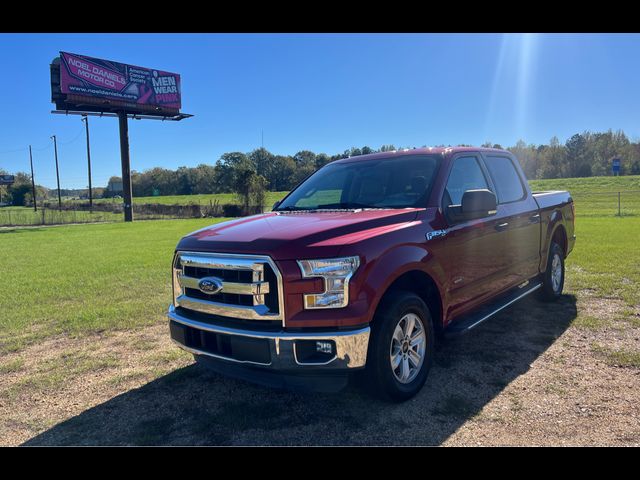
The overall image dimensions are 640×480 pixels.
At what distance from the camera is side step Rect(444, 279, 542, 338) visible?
3864mm

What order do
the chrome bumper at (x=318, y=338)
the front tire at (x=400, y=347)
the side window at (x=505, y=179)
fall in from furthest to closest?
1. the side window at (x=505, y=179)
2. the front tire at (x=400, y=347)
3. the chrome bumper at (x=318, y=338)

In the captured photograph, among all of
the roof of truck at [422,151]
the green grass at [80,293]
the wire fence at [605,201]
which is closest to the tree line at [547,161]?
the wire fence at [605,201]

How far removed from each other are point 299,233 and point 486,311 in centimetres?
236

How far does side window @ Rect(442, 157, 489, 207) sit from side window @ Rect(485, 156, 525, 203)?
0.31 meters

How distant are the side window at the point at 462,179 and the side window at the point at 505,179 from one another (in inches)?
12.1

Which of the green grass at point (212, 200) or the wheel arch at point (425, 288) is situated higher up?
the green grass at point (212, 200)

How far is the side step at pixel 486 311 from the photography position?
3864 millimetres

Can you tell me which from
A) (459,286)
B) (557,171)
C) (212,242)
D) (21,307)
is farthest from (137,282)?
(557,171)

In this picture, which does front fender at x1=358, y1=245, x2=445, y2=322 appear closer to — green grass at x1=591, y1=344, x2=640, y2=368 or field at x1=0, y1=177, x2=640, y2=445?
field at x1=0, y1=177, x2=640, y2=445

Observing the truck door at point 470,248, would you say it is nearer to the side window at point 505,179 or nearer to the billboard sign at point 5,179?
the side window at point 505,179

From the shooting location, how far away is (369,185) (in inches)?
175

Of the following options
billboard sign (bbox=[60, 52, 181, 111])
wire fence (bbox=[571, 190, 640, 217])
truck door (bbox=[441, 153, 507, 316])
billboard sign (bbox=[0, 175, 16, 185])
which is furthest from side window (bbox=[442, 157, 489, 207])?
billboard sign (bbox=[0, 175, 16, 185])

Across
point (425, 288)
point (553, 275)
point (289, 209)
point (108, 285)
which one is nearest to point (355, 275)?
point (425, 288)
